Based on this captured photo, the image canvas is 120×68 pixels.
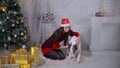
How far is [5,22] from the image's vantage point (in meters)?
4.59

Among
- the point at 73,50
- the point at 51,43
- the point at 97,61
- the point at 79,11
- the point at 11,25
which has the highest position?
the point at 79,11

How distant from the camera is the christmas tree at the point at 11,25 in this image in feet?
15.1

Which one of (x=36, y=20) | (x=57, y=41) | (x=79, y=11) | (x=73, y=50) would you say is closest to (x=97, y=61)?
(x=73, y=50)

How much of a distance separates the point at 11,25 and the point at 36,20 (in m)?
0.66

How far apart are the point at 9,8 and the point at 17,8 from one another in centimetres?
15

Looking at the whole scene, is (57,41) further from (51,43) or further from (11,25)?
(11,25)

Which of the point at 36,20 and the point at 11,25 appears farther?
the point at 36,20

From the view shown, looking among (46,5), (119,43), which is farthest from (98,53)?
(46,5)

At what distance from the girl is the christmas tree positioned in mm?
533

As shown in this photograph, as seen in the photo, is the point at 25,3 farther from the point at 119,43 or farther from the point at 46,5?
the point at 119,43

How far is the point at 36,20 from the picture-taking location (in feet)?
16.9

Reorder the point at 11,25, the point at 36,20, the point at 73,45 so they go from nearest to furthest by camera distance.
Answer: the point at 73,45
the point at 11,25
the point at 36,20

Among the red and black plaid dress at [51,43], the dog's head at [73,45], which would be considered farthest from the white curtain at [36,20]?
the dog's head at [73,45]

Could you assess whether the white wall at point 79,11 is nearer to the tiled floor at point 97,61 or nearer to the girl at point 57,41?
the tiled floor at point 97,61
